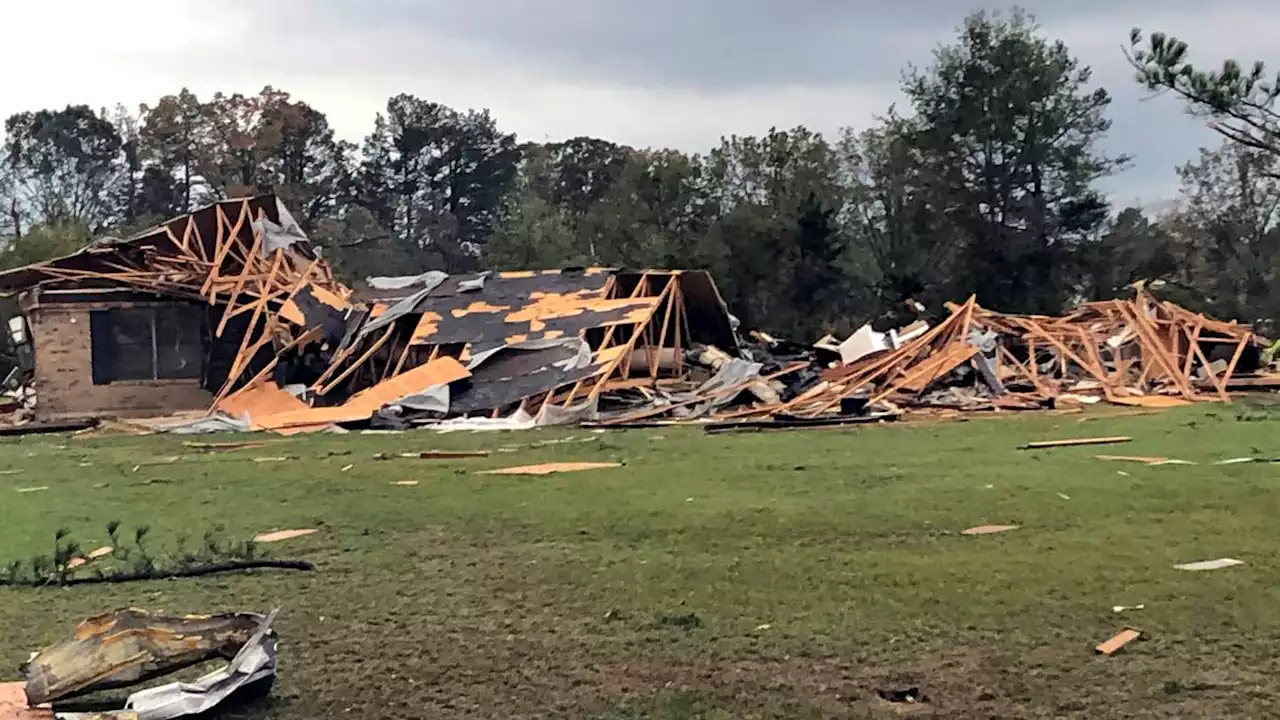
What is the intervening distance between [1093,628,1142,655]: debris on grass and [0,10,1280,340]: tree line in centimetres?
2817

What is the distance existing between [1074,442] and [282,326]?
12654 millimetres

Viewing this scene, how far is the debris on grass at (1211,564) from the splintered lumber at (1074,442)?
5.19 metres

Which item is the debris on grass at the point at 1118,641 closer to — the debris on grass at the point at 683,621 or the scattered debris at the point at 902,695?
the scattered debris at the point at 902,695

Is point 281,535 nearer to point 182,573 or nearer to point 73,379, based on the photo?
point 182,573

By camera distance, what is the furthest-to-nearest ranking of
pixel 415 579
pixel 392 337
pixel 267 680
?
pixel 392 337 < pixel 415 579 < pixel 267 680

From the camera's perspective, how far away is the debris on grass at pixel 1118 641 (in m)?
3.69

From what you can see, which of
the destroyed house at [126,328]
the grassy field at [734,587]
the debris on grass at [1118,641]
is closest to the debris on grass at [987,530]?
the grassy field at [734,587]

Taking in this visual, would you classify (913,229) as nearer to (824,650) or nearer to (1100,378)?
(1100,378)

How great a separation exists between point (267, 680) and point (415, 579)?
170cm

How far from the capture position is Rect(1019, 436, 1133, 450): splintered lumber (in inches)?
402

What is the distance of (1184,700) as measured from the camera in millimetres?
3201

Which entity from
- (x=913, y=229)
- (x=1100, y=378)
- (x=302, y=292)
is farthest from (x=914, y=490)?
(x=913, y=229)

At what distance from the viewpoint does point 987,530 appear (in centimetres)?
596

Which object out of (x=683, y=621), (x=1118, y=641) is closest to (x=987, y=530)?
(x=1118, y=641)
